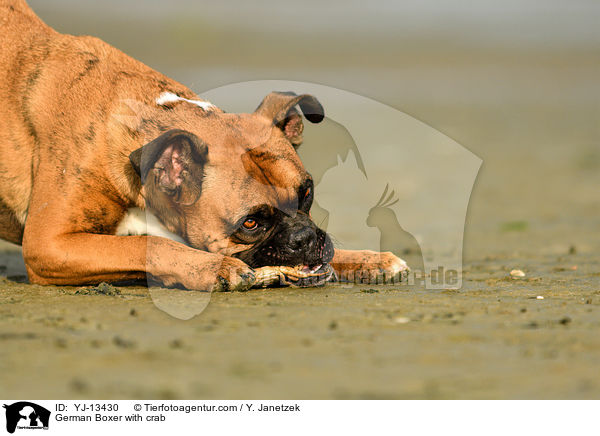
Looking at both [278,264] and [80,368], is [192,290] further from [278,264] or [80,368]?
A: [80,368]

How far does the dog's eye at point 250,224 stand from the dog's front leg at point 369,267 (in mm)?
1059

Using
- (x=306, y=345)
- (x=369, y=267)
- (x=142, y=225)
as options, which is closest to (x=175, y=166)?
(x=142, y=225)

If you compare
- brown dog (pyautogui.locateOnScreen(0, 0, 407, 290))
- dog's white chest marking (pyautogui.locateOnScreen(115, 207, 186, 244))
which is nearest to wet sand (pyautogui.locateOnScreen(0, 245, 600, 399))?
brown dog (pyautogui.locateOnScreen(0, 0, 407, 290))

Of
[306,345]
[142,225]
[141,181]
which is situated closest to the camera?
[306,345]

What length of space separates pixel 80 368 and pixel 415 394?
1.47m

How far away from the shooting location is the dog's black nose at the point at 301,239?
567cm

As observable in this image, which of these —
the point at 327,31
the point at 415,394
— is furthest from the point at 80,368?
the point at 327,31

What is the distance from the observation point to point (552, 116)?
21.2m

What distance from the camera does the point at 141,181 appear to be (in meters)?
5.80

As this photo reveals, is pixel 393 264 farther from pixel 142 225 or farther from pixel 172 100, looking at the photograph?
pixel 172 100

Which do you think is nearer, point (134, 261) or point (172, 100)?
point (134, 261)

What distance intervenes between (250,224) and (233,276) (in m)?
0.41
